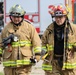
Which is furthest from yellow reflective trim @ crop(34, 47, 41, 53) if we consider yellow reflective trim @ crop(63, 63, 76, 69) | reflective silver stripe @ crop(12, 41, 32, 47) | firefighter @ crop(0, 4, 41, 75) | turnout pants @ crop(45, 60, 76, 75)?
yellow reflective trim @ crop(63, 63, 76, 69)

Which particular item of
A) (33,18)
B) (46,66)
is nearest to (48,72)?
(46,66)

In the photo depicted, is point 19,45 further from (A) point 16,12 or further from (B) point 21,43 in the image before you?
(A) point 16,12

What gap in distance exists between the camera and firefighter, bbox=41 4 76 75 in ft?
25.9

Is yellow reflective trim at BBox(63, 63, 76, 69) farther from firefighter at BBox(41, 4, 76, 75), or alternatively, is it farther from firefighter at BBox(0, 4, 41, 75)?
firefighter at BBox(0, 4, 41, 75)

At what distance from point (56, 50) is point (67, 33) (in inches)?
13.7

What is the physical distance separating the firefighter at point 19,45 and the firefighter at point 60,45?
0.67 ft

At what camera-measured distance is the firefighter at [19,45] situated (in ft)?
26.1

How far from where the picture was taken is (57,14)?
25.8 ft

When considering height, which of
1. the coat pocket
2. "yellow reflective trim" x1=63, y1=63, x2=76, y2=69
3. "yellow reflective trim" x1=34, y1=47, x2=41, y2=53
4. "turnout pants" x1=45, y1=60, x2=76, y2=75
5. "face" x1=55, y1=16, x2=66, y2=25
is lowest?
"turnout pants" x1=45, y1=60, x2=76, y2=75

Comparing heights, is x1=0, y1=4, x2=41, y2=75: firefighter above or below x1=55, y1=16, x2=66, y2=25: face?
below

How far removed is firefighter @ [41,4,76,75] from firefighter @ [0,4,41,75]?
20cm

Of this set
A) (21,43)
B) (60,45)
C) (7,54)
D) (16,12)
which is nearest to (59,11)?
(60,45)

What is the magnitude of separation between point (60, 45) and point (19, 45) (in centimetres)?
71

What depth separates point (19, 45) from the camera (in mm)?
7988
